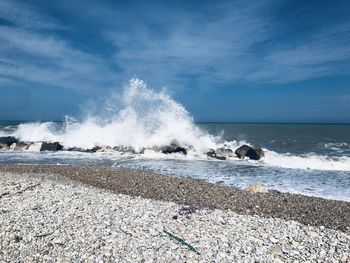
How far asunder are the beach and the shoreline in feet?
0.09

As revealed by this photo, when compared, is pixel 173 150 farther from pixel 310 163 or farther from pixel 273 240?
pixel 273 240

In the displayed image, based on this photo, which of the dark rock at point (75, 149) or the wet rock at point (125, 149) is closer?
the wet rock at point (125, 149)

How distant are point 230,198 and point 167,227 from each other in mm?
3354

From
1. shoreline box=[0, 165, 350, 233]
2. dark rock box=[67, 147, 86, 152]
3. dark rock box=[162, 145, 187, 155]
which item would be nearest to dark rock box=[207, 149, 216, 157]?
dark rock box=[162, 145, 187, 155]

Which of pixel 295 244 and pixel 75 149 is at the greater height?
pixel 75 149

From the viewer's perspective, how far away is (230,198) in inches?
379

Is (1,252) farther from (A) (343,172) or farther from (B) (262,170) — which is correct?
(A) (343,172)

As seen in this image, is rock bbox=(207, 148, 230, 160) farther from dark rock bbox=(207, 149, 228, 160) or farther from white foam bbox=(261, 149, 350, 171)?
white foam bbox=(261, 149, 350, 171)

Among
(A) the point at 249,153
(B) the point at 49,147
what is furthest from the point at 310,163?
(B) the point at 49,147

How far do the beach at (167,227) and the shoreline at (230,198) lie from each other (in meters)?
0.03

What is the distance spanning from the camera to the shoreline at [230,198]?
27.1 ft

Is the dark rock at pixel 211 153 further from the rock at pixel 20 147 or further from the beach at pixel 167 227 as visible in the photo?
the rock at pixel 20 147

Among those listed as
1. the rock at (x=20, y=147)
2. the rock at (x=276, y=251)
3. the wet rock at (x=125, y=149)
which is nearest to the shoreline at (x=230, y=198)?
the rock at (x=276, y=251)

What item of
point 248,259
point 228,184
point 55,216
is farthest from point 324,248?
point 228,184
